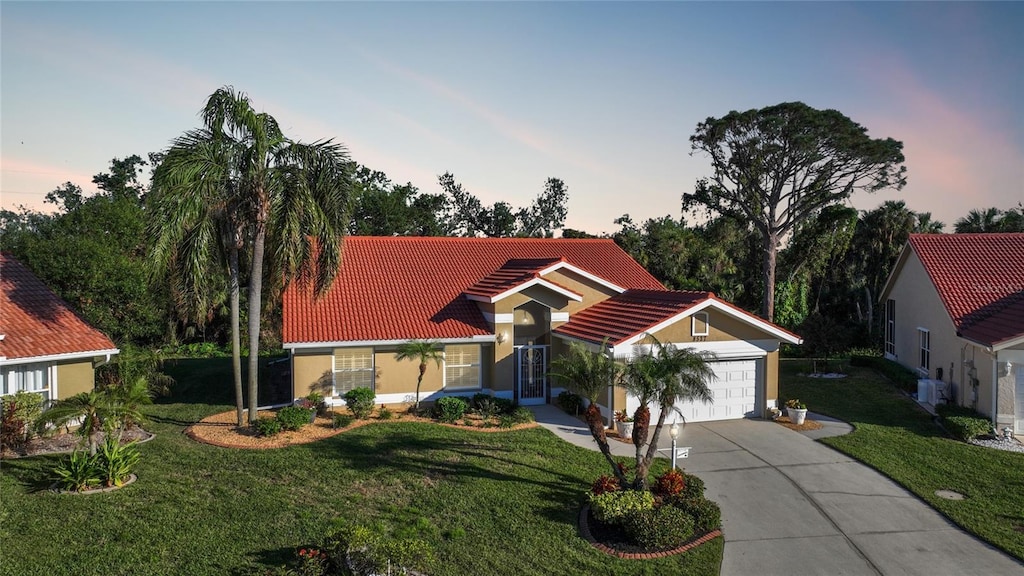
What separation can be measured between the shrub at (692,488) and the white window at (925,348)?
14.7 metres

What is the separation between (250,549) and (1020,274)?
25.4 metres

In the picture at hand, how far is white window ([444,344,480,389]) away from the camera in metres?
21.6

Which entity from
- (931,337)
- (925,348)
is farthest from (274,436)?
(925,348)

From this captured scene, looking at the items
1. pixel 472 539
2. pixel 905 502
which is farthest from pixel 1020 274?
pixel 472 539

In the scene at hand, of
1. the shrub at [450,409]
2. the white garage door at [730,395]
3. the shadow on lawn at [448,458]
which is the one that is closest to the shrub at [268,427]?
the shadow on lawn at [448,458]

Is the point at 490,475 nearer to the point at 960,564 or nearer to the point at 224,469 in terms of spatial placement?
the point at 224,469

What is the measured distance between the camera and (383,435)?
1722cm

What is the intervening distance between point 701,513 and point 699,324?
8.45 meters

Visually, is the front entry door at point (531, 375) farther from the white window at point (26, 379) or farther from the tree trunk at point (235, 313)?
the white window at point (26, 379)

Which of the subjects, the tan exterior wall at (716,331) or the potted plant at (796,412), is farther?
the tan exterior wall at (716,331)

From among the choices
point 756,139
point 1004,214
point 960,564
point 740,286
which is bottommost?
point 960,564

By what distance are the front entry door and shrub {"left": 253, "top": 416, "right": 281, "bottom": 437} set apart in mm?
7876

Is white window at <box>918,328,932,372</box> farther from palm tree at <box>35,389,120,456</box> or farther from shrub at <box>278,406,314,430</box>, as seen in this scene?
palm tree at <box>35,389,120,456</box>

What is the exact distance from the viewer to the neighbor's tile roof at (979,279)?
19.4 meters
